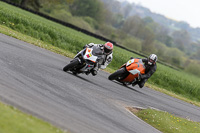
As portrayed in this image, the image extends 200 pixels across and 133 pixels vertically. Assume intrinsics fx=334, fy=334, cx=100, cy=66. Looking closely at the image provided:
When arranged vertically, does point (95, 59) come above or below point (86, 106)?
above

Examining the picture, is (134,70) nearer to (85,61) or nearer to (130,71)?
(130,71)

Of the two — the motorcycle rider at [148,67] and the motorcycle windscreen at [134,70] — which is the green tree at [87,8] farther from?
the motorcycle windscreen at [134,70]

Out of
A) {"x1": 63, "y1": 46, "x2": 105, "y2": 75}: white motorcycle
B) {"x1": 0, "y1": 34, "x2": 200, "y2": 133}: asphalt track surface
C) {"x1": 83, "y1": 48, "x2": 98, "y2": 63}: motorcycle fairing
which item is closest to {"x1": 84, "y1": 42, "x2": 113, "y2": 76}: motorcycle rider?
{"x1": 63, "y1": 46, "x2": 105, "y2": 75}: white motorcycle

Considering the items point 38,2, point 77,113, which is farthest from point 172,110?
point 38,2

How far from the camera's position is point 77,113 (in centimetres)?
777

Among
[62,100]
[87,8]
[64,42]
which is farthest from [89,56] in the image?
[87,8]

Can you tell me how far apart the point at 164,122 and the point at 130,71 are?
4.40 metres

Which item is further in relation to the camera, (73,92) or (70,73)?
(70,73)

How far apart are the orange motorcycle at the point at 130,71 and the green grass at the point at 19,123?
9.44m

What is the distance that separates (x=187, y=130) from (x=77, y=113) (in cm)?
Result: 503

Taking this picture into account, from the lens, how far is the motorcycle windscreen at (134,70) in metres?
15.1

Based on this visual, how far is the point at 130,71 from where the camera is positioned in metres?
15.1

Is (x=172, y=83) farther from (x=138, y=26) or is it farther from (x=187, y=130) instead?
(x=138, y=26)

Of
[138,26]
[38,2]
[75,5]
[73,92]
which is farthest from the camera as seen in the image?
[138,26]
